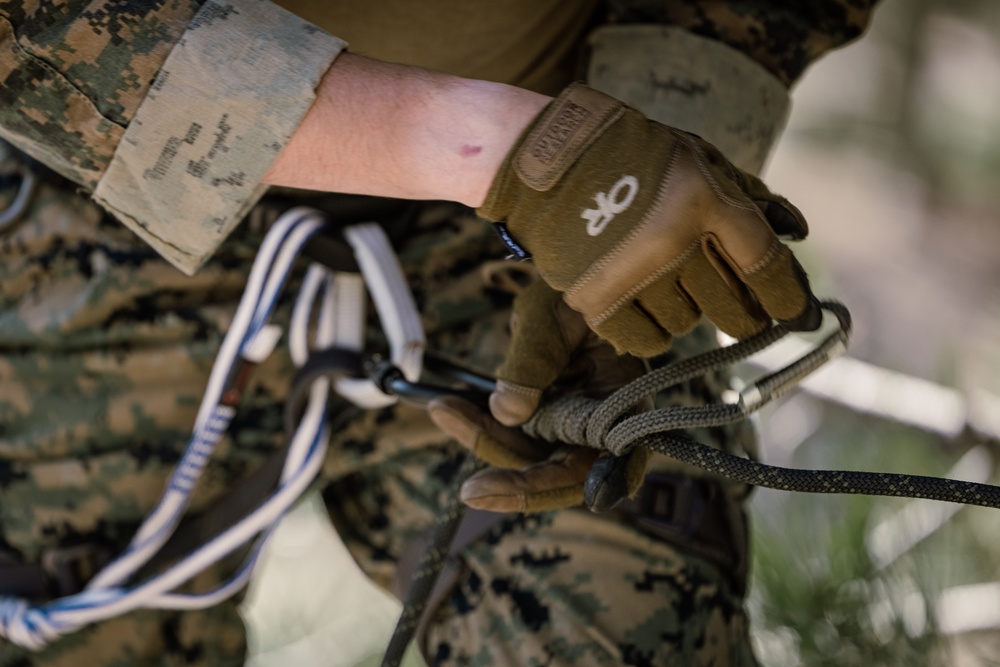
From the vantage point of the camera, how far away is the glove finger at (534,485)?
74 cm

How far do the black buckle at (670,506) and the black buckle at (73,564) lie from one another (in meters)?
0.56

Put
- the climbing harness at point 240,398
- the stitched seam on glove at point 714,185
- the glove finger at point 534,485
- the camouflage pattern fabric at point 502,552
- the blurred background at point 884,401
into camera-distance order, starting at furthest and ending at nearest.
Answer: the blurred background at point 884,401 < the climbing harness at point 240,398 < the camouflage pattern fabric at point 502,552 < the glove finger at point 534,485 < the stitched seam on glove at point 714,185

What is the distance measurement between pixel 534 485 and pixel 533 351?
0.33 feet

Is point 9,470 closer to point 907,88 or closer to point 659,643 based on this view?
point 659,643

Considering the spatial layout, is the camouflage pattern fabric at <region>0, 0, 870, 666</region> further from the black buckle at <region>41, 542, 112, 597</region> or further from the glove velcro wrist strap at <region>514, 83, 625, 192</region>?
the glove velcro wrist strap at <region>514, 83, 625, 192</region>

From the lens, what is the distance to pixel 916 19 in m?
2.87

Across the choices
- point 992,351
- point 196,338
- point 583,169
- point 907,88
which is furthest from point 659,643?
point 907,88

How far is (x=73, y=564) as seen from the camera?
1.03 m

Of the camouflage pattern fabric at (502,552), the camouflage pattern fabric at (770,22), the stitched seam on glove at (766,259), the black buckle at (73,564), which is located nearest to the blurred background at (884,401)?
the camouflage pattern fabric at (502,552)

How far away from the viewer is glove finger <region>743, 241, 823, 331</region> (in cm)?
63

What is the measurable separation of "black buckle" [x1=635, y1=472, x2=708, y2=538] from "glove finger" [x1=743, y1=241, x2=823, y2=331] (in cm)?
29

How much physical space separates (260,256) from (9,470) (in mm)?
350

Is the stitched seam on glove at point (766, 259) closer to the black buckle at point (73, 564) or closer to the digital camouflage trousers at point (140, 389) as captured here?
the digital camouflage trousers at point (140, 389)

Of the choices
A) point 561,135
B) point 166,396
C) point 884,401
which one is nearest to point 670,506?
point 561,135
